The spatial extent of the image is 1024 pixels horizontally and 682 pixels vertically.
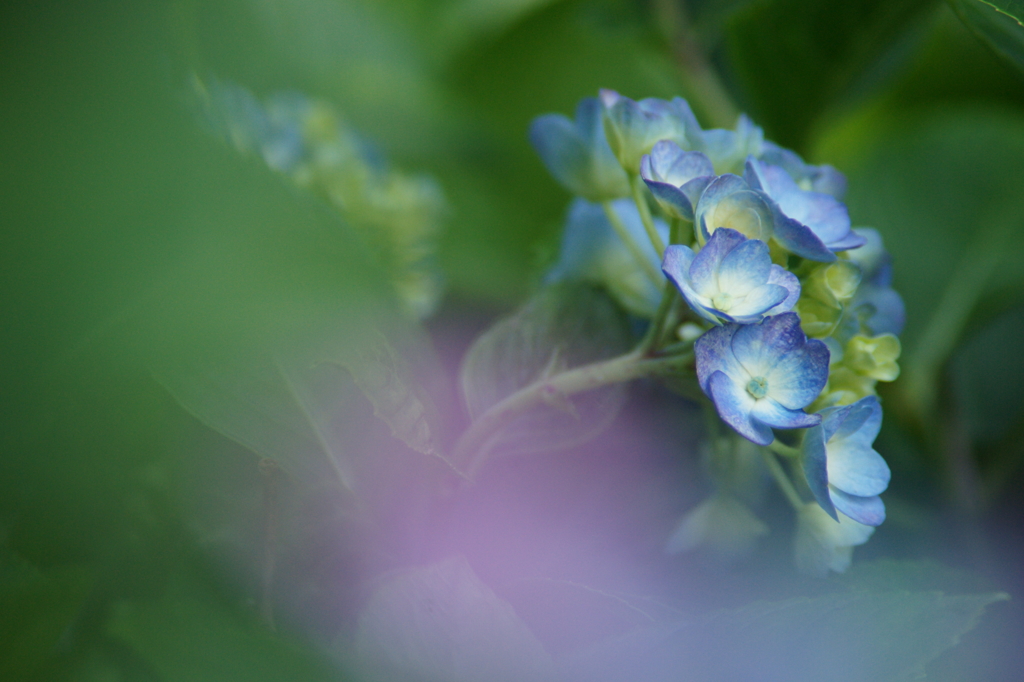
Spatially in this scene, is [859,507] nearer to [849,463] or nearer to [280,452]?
[849,463]

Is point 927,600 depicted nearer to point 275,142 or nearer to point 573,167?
point 573,167

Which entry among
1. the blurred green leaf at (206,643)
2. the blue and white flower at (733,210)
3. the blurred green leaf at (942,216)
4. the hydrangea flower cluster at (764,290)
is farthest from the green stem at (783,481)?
the blurred green leaf at (942,216)

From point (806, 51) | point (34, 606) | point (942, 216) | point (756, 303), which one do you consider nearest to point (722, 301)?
point (756, 303)

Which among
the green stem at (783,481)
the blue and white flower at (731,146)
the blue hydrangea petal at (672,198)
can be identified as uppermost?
the blue and white flower at (731,146)

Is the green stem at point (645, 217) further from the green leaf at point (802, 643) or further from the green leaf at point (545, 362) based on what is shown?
the green leaf at point (802, 643)

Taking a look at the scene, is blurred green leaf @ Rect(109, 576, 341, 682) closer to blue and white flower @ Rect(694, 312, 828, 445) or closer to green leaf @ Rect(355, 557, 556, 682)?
green leaf @ Rect(355, 557, 556, 682)

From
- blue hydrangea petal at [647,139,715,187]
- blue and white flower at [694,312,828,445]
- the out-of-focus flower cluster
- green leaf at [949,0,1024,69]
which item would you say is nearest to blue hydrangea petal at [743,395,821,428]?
blue and white flower at [694,312,828,445]
